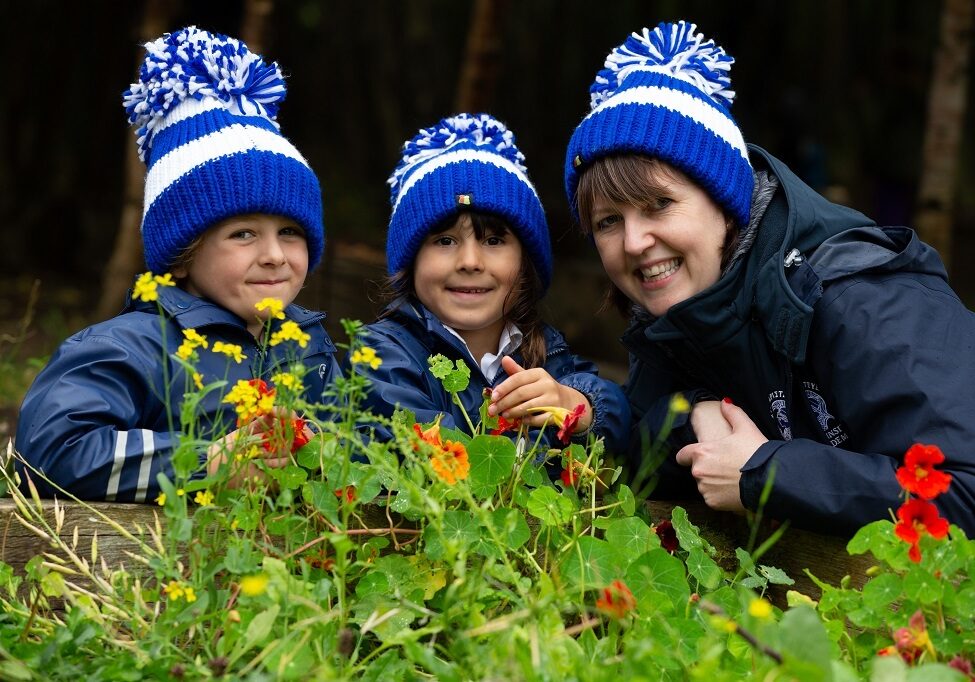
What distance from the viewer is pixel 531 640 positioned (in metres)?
1.46

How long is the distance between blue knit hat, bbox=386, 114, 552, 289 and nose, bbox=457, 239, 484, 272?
0.29ft

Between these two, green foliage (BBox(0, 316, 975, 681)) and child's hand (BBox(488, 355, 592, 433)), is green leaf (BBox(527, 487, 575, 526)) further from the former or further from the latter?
child's hand (BBox(488, 355, 592, 433))

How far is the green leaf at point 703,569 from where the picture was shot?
6.64 ft

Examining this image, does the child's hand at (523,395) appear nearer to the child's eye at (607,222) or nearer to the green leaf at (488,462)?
the green leaf at (488,462)

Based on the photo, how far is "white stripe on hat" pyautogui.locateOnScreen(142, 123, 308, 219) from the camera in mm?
2646

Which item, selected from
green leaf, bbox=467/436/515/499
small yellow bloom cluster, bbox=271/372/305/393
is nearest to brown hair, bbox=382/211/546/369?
green leaf, bbox=467/436/515/499

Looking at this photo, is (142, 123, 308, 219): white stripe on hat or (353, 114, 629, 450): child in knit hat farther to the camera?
(353, 114, 629, 450): child in knit hat

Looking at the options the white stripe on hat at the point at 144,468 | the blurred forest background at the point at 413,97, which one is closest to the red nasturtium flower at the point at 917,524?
the white stripe on hat at the point at 144,468

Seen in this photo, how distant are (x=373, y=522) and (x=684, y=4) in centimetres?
828

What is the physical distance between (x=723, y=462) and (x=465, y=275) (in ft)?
3.00

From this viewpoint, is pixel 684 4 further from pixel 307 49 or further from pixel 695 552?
pixel 695 552

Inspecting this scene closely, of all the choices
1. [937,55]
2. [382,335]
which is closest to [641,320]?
[382,335]

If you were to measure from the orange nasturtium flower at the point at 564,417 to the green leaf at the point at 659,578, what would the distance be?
0.37 metres

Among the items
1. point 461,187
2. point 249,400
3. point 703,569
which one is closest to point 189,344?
point 249,400
